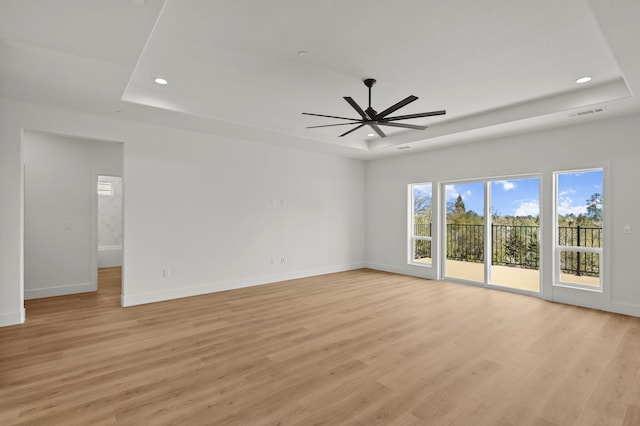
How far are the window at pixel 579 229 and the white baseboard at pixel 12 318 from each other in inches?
301

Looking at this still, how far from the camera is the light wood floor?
218cm

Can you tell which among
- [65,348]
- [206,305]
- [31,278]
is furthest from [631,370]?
[31,278]

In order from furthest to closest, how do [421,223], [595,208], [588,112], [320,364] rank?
1. [421,223]
2. [595,208]
3. [588,112]
4. [320,364]

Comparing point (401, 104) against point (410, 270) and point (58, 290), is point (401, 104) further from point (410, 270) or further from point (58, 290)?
point (58, 290)

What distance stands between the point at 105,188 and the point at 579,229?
10.5m

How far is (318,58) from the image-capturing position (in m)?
3.18

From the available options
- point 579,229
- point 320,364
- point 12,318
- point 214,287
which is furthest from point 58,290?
point 579,229

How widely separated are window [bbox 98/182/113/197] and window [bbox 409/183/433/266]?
25.9ft

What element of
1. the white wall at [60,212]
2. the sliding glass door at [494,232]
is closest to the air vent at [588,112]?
the sliding glass door at [494,232]

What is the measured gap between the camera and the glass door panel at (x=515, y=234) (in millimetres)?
5410

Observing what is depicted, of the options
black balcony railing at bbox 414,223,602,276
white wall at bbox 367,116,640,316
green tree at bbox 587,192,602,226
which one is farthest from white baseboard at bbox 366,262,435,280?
green tree at bbox 587,192,602,226

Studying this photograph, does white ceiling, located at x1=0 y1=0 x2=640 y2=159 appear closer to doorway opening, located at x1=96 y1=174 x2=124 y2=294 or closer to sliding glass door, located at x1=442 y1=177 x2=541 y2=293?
sliding glass door, located at x1=442 y1=177 x2=541 y2=293

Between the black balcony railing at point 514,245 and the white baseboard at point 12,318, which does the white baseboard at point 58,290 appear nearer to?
the white baseboard at point 12,318

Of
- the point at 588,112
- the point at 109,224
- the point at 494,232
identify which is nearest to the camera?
the point at 588,112
